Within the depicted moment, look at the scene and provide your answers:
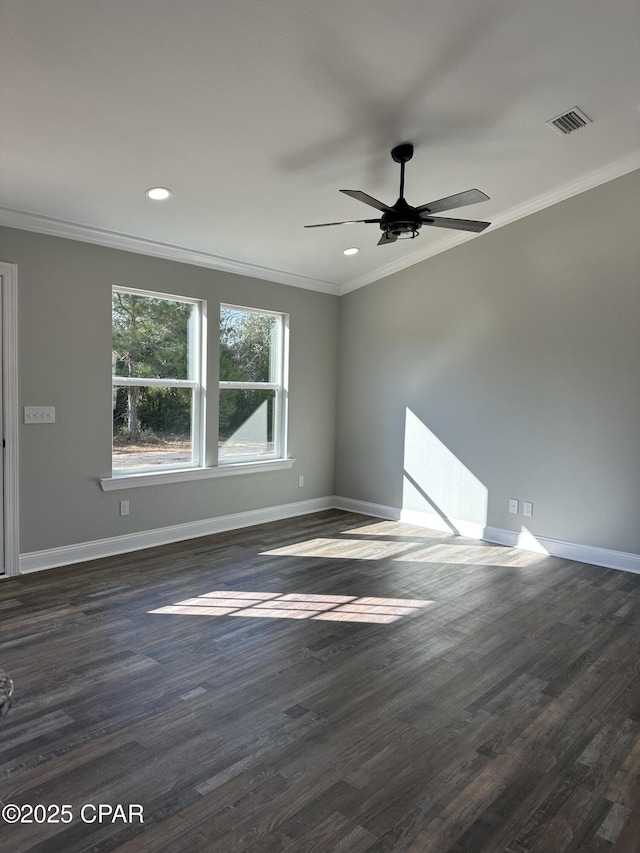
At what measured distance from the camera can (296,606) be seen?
3.60 meters

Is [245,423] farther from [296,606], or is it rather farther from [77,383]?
[296,606]

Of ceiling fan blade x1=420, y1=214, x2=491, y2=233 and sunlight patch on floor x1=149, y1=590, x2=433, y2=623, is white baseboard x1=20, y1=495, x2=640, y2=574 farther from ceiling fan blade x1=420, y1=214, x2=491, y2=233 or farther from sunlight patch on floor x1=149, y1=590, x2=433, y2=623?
ceiling fan blade x1=420, y1=214, x2=491, y2=233

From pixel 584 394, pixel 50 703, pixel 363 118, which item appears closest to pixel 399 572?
pixel 584 394

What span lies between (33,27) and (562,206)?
13.4ft

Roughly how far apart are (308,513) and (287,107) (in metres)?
4.27

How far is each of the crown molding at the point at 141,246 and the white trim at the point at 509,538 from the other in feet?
8.53

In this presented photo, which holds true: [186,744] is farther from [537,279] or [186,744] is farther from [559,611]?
[537,279]

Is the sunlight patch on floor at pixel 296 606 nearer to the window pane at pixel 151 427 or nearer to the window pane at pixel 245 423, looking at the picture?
the window pane at pixel 151 427

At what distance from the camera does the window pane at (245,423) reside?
18.0ft

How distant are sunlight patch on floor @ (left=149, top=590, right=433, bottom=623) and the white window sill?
1.38 m

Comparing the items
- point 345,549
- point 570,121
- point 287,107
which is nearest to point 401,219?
point 287,107

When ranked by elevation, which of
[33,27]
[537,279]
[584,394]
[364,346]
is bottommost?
[584,394]

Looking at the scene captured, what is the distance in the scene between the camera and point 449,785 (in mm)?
1979

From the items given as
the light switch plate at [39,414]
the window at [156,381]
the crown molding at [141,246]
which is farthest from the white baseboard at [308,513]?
the crown molding at [141,246]
